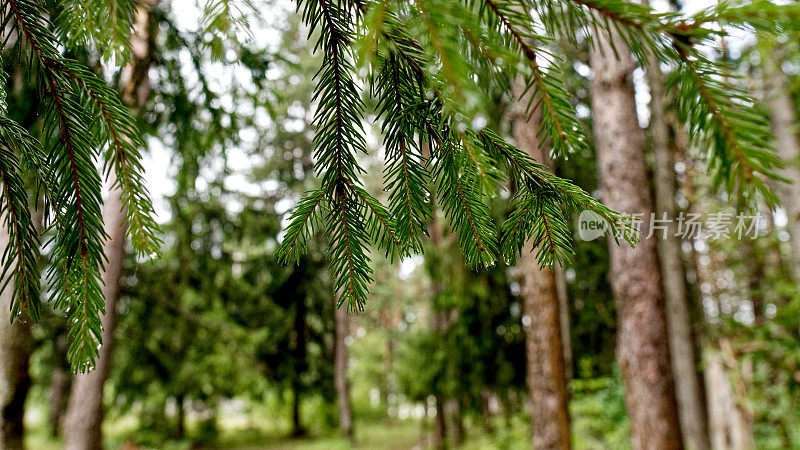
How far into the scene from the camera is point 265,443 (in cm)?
1598

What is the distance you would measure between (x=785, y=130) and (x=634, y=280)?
14.9 ft

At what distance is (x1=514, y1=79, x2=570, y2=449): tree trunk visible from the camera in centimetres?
510

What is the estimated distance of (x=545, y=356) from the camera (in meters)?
5.20

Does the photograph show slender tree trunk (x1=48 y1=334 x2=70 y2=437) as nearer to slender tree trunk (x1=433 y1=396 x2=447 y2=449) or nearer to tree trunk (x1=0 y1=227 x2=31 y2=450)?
Answer: slender tree trunk (x1=433 y1=396 x2=447 y2=449)

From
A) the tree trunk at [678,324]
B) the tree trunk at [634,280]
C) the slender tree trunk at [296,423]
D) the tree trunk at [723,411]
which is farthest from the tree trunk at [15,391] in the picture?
the slender tree trunk at [296,423]

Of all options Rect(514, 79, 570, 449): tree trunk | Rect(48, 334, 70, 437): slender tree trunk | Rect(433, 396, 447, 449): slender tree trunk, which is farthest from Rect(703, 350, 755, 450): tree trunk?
Rect(48, 334, 70, 437): slender tree trunk

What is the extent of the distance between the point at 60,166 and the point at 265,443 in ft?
56.6

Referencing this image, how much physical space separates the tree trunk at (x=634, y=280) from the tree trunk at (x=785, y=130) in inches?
112

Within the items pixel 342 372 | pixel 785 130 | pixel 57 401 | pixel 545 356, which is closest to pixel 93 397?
pixel 545 356

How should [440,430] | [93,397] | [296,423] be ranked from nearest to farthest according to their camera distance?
[93,397], [440,430], [296,423]

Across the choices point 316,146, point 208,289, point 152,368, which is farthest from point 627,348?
point 152,368

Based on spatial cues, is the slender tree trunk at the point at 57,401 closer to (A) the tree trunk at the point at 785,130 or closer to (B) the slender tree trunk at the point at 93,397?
(B) the slender tree trunk at the point at 93,397

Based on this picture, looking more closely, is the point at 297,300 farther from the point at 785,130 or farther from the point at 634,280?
the point at 785,130

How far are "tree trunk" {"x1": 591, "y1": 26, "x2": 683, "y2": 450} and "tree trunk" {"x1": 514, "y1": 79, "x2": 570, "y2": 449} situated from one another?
643mm
